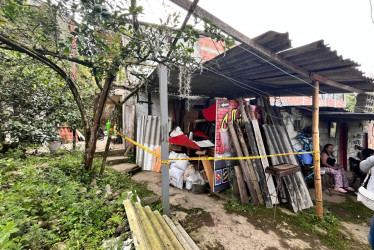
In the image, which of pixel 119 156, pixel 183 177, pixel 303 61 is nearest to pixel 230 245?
pixel 183 177

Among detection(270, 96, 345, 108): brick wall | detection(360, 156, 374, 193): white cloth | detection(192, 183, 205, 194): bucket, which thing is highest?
detection(270, 96, 345, 108): brick wall

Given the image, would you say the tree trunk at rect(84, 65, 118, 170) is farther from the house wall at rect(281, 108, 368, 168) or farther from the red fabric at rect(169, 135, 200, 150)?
the house wall at rect(281, 108, 368, 168)

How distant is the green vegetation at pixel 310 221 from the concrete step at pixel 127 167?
3.61m

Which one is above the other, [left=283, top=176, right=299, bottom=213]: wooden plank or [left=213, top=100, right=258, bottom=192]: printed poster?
[left=213, top=100, right=258, bottom=192]: printed poster

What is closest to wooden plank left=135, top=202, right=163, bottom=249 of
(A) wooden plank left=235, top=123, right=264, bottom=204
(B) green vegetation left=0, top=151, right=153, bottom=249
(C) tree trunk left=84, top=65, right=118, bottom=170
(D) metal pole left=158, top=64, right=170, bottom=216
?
(B) green vegetation left=0, top=151, right=153, bottom=249

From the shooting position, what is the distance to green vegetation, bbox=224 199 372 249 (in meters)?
3.30

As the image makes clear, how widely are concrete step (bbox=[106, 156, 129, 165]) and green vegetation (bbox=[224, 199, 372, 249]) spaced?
4341 millimetres

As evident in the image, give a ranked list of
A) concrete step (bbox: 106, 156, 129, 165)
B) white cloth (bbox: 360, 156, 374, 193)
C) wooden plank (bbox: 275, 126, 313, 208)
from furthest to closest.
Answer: concrete step (bbox: 106, 156, 129, 165), wooden plank (bbox: 275, 126, 313, 208), white cloth (bbox: 360, 156, 374, 193)

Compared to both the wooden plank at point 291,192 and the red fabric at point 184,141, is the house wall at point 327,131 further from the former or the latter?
the red fabric at point 184,141

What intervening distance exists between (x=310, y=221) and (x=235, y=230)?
6.50ft

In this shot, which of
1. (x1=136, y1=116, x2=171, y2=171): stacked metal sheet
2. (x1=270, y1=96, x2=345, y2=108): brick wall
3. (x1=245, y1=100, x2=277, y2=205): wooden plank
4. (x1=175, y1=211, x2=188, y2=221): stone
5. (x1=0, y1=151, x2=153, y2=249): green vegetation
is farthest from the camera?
(x1=270, y1=96, x2=345, y2=108): brick wall

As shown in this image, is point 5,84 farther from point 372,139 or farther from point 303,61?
point 372,139

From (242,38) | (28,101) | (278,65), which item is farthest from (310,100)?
(28,101)

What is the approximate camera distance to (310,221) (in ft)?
12.5
